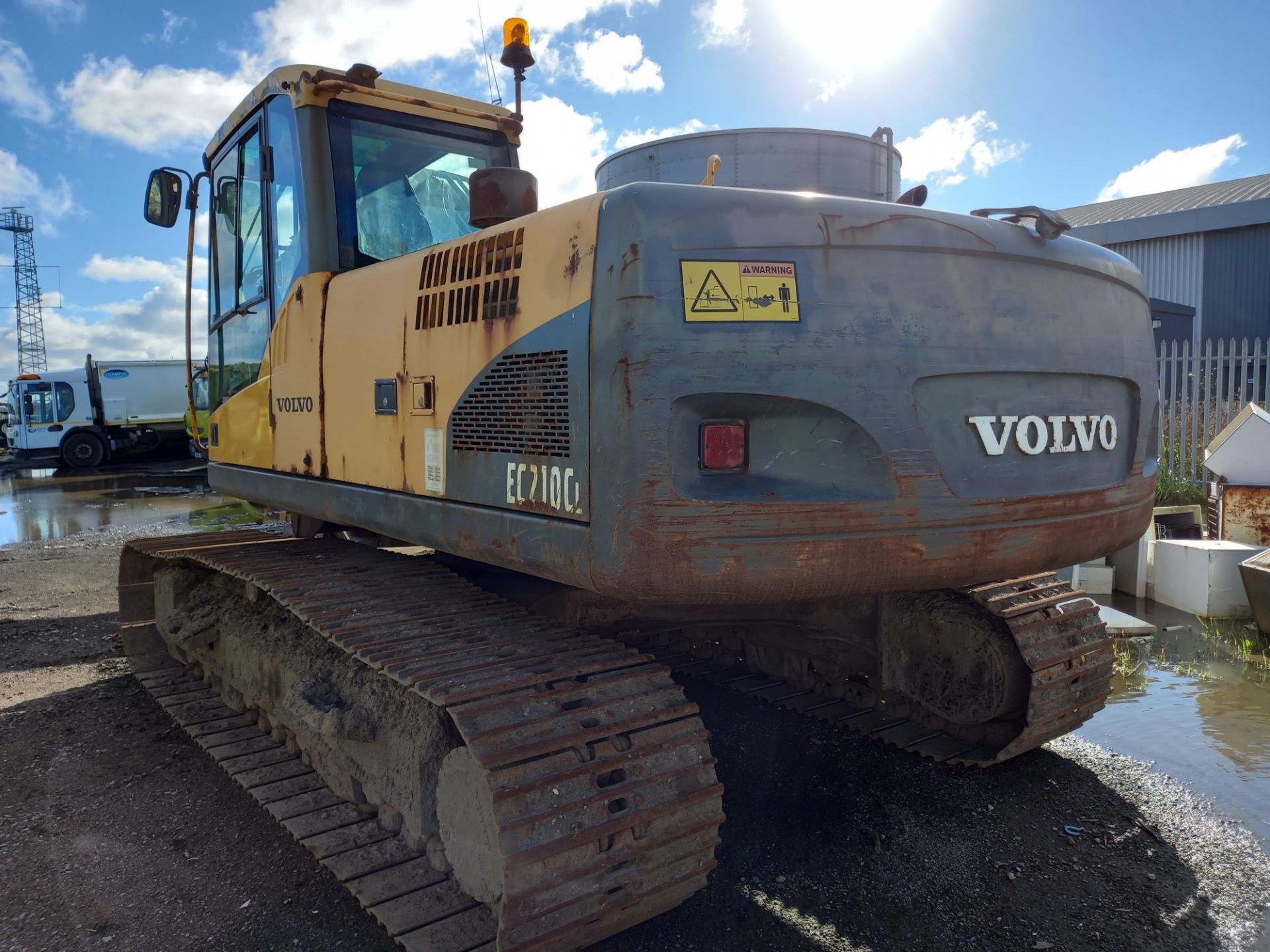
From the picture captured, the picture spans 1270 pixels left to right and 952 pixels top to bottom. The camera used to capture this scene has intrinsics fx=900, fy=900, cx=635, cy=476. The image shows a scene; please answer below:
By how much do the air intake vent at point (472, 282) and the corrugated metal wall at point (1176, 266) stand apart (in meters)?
20.4

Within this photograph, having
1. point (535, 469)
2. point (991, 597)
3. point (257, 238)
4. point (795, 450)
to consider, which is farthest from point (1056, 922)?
point (257, 238)

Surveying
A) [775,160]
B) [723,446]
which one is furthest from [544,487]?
[775,160]

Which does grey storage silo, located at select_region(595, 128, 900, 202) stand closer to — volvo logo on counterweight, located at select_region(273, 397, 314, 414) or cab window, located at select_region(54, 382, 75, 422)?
volvo logo on counterweight, located at select_region(273, 397, 314, 414)

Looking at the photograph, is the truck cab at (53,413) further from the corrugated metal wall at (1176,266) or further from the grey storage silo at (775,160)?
the corrugated metal wall at (1176,266)

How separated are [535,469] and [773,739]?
2107mm

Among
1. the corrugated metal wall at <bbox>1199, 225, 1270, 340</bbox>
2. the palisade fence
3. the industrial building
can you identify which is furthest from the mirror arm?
the corrugated metal wall at <bbox>1199, 225, 1270, 340</bbox>

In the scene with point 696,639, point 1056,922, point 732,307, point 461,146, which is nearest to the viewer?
point 732,307

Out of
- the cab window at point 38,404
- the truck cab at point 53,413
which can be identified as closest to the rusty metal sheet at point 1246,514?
the truck cab at point 53,413

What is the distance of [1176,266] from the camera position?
19.8 meters

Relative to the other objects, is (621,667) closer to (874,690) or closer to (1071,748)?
(874,690)

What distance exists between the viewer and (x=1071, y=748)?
3.71 m

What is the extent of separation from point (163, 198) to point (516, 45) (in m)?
2.12

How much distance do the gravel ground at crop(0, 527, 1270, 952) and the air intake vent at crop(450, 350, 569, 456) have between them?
1385 mm

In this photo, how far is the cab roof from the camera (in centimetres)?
353
